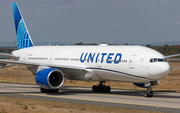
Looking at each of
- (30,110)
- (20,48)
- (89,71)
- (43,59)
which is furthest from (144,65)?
(20,48)

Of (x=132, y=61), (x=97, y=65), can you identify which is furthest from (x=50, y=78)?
(x=132, y=61)

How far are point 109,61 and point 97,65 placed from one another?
1403 mm

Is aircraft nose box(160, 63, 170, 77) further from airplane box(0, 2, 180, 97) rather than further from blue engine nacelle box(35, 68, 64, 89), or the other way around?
blue engine nacelle box(35, 68, 64, 89)

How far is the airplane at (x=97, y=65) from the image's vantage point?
954 inches

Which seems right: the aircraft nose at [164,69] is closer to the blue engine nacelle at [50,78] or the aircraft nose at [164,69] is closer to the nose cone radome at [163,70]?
the nose cone radome at [163,70]

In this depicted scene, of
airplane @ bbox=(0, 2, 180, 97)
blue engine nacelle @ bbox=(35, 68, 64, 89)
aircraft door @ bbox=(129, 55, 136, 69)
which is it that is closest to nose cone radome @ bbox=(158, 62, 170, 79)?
airplane @ bbox=(0, 2, 180, 97)

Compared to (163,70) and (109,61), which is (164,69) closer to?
(163,70)

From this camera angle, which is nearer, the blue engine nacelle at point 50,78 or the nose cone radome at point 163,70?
the nose cone radome at point 163,70

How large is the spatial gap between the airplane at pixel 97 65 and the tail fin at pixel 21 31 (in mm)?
3227

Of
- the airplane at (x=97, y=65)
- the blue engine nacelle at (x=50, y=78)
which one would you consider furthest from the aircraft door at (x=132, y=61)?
the blue engine nacelle at (x=50, y=78)

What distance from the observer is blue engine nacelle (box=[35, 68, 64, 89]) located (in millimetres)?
26578

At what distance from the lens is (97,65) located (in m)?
27.5

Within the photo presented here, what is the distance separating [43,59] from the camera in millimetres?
32781

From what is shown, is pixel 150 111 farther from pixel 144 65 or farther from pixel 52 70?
pixel 52 70
